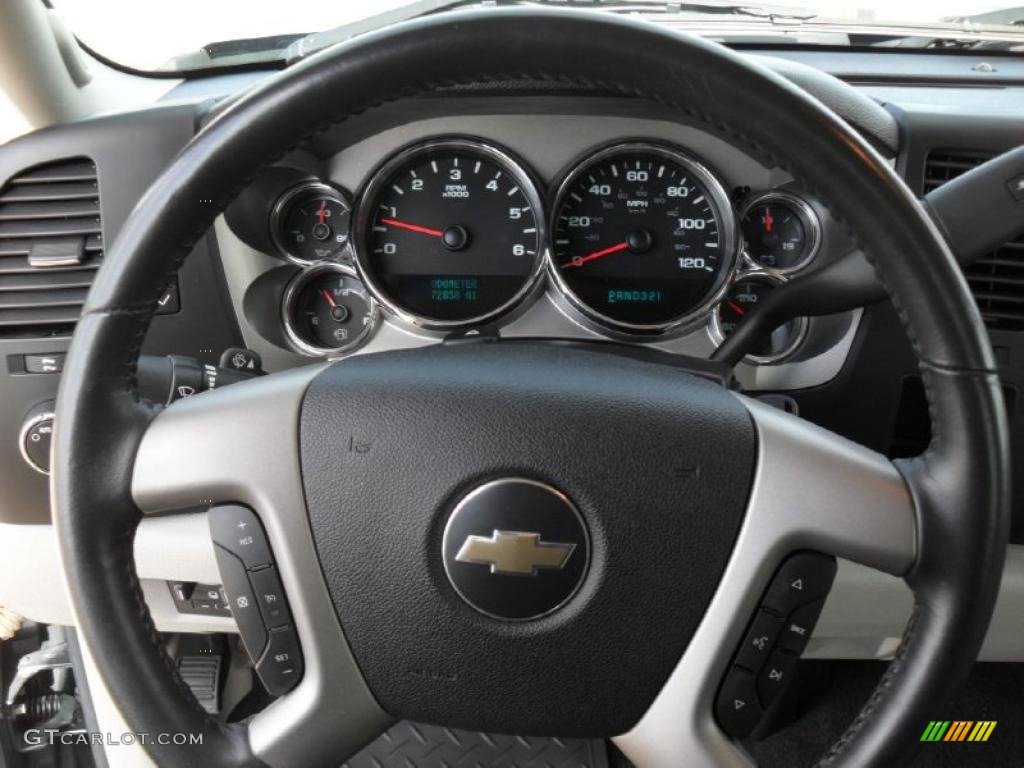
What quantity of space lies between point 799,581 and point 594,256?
36.2 inches

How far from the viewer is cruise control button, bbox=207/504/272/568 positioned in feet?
3.10

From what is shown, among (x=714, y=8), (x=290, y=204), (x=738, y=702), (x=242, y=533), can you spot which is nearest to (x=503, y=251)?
(x=290, y=204)

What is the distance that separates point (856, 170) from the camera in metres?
0.78

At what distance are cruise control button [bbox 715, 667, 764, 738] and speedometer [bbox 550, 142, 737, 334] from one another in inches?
33.3

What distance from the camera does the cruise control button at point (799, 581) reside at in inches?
35.6

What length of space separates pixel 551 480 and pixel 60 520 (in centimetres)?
48

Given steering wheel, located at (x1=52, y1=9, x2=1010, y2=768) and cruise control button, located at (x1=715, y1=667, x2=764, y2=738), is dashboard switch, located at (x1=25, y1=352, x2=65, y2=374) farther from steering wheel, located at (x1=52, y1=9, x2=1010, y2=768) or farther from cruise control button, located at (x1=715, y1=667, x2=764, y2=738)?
cruise control button, located at (x1=715, y1=667, x2=764, y2=738)

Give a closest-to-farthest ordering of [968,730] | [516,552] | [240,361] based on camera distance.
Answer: [516,552] → [240,361] → [968,730]

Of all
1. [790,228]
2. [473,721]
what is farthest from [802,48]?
[473,721]

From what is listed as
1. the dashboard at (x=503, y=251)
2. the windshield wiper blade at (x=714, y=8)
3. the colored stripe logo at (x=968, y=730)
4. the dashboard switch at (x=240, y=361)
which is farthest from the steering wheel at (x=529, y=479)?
the colored stripe logo at (x=968, y=730)

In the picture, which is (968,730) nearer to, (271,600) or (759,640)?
(759,640)

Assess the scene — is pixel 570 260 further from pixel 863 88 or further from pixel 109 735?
pixel 109 735

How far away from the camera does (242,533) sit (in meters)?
0.94

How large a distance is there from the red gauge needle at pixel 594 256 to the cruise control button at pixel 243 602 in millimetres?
937
